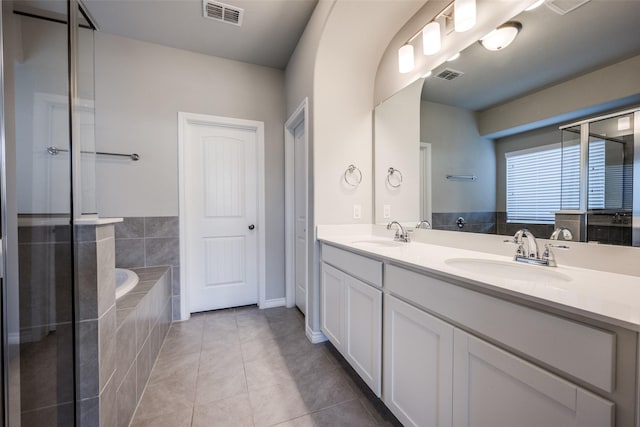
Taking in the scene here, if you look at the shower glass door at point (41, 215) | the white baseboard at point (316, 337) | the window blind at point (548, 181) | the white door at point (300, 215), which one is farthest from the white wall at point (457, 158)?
the shower glass door at point (41, 215)

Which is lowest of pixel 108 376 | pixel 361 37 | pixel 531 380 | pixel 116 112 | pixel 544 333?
pixel 108 376

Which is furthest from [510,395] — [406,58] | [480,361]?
[406,58]

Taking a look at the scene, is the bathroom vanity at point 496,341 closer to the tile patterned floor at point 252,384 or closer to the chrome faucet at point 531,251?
the chrome faucet at point 531,251

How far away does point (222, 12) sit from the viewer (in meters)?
2.02

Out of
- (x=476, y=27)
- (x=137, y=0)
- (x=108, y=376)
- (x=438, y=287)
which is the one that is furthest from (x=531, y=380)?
(x=137, y=0)

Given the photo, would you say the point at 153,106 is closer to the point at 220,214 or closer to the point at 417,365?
the point at 220,214

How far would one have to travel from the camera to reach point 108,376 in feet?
3.49

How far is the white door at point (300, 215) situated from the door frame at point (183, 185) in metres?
0.36

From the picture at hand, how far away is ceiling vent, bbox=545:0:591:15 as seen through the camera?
100 cm

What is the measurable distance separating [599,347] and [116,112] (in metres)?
3.23

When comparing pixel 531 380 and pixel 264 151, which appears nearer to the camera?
pixel 531 380

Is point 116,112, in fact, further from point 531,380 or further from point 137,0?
point 531,380

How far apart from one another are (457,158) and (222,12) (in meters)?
2.09

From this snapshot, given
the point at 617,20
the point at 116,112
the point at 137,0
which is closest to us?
the point at 617,20
